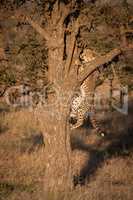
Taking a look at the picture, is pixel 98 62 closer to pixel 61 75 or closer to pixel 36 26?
pixel 61 75

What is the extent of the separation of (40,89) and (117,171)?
2694mm

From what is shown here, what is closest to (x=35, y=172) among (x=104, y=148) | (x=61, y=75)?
(x=61, y=75)

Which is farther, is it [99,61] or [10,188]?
[10,188]

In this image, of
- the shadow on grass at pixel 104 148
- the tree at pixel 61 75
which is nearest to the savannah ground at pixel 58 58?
the tree at pixel 61 75

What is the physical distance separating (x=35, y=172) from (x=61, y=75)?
2.30 metres

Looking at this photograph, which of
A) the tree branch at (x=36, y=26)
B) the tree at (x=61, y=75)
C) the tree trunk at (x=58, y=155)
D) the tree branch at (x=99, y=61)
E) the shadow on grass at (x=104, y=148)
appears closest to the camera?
the tree branch at (x=36, y=26)

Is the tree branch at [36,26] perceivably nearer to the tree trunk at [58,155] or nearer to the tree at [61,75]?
the tree at [61,75]

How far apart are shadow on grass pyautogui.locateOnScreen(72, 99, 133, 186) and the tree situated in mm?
817

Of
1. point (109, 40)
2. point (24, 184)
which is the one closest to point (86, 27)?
point (109, 40)

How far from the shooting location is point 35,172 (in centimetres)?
1287

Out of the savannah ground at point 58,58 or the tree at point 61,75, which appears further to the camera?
the tree at point 61,75

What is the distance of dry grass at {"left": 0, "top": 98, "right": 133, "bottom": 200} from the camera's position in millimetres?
11141

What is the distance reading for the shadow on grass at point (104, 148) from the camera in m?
13.4

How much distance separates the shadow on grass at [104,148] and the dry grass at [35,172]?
125 mm
